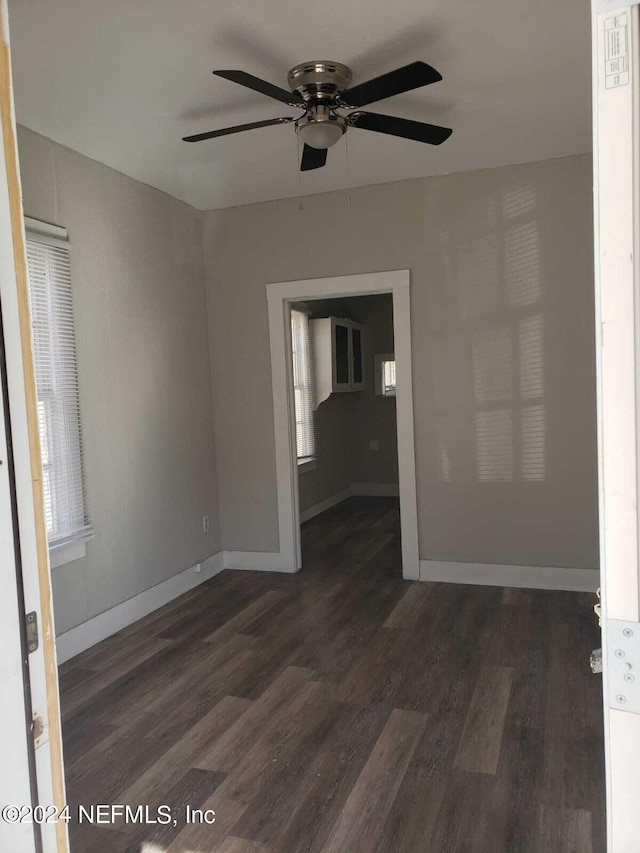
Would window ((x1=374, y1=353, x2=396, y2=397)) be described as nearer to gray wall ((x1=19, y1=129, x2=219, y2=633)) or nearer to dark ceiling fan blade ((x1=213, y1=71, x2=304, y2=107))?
gray wall ((x1=19, y1=129, x2=219, y2=633))

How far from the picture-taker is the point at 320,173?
13.9ft

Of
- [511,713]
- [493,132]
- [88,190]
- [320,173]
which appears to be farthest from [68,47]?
[511,713]

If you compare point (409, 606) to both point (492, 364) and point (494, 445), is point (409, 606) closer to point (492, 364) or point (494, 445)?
point (494, 445)

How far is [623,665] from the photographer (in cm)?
95

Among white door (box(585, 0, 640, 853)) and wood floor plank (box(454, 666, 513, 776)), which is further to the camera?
wood floor plank (box(454, 666, 513, 776))

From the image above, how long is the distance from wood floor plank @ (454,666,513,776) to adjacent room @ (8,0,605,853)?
0.01m

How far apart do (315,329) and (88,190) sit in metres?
3.51

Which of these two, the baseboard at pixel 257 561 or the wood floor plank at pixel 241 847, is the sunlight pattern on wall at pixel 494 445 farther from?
the wood floor plank at pixel 241 847

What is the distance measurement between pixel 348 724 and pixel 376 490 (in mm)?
5322

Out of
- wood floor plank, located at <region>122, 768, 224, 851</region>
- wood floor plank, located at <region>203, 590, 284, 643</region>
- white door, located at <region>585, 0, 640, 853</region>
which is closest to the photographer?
white door, located at <region>585, 0, 640, 853</region>

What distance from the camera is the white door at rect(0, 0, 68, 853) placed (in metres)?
1.07

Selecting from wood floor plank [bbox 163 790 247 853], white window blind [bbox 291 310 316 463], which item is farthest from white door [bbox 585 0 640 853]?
white window blind [bbox 291 310 316 463]

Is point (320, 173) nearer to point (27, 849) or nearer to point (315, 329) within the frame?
point (315, 329)

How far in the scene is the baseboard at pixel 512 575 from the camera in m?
4.23
